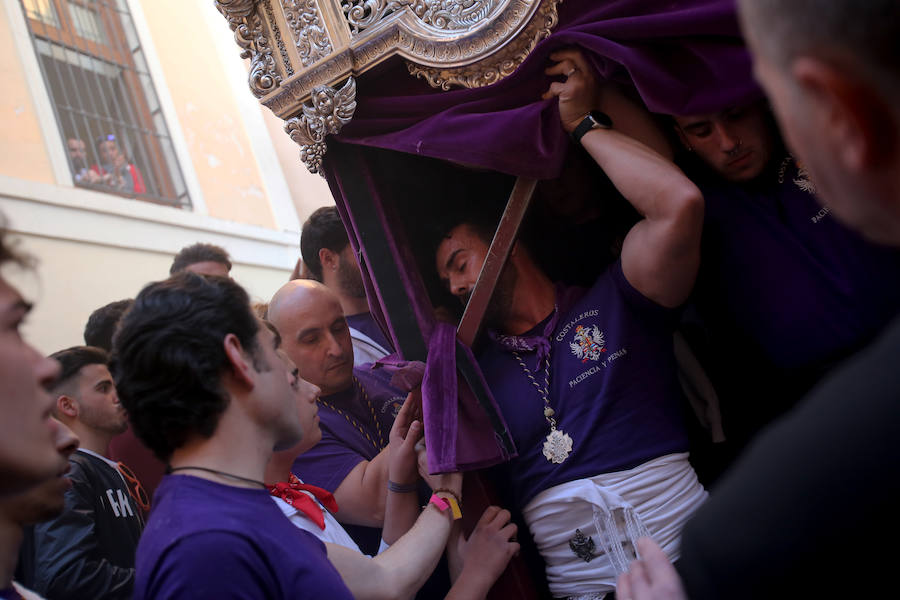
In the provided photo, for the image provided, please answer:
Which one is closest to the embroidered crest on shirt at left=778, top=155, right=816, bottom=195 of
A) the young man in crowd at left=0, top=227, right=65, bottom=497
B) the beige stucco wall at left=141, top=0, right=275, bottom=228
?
the young man in crowd at left=0, top=227, right=65, bottom=497

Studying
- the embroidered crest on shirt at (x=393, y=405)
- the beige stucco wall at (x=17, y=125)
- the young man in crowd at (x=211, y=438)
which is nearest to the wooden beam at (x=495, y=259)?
the embroidered crest on shirt at (x=393, y=405)

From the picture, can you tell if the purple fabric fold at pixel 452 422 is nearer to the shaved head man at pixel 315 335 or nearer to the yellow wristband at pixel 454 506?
the yellow wristband at pixel 454 506

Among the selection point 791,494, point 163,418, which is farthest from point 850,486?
point 163,418

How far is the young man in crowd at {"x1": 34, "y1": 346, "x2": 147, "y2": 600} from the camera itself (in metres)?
2.23

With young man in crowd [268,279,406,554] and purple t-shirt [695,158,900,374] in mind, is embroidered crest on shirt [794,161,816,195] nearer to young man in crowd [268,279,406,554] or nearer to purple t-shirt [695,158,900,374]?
purple t-shirt [695,158,900,374]

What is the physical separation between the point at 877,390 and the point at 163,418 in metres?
1.27

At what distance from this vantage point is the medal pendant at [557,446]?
217 cm

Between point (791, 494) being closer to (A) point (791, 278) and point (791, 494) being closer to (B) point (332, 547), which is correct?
(B) point (332, 547)

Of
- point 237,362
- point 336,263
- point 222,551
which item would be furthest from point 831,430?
point 336,263

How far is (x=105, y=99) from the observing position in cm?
725

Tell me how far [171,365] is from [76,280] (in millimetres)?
5237

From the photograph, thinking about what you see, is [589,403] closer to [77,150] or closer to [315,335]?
[315,335]

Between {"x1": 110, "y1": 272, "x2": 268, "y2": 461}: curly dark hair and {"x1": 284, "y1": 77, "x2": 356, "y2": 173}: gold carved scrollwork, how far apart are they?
0.97 m

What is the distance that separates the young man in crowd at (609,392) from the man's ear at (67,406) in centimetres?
147
